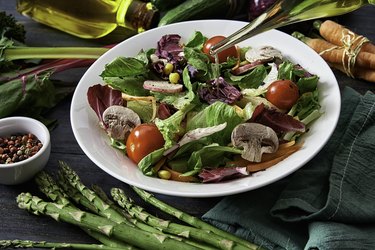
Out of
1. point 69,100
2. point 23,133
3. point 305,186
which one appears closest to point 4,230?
point 23,133

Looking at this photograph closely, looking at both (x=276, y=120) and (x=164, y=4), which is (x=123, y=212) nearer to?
(x=276, y=120)

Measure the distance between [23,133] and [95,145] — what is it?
0.99ft

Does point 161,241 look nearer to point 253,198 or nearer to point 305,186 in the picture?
point 253,198

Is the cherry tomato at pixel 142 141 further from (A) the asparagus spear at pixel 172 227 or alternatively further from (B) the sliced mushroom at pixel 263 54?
(B) the sliced mushroom at pixel 263 54

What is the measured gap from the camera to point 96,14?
2586mm

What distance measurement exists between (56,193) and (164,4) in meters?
1.04

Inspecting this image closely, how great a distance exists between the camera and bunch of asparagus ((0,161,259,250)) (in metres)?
1.69

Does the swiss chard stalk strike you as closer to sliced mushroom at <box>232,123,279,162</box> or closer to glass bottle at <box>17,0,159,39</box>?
glass bottle at <box>17,0,159,39</box>

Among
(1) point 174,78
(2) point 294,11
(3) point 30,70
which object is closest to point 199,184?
(1) point 174,78

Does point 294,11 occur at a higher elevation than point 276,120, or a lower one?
higher

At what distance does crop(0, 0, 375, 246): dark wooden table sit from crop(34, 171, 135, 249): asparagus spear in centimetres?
4

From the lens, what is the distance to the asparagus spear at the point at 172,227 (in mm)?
1666

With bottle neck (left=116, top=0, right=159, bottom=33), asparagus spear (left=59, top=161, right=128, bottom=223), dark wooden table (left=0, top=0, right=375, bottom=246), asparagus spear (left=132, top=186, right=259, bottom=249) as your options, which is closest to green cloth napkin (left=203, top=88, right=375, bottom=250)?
asparagus spear (left=132, top=186, right=259, bottom=249)

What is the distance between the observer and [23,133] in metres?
2.04
